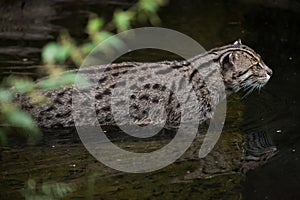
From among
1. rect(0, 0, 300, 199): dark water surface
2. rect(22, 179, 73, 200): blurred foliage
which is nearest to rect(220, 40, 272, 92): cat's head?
rect(0, 0, 300, 199): dark water surface

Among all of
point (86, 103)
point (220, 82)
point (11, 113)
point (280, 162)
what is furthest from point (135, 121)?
point (11, 113)

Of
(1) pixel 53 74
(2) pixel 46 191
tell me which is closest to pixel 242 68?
(1) pixel 53 74

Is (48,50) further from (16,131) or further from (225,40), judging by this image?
(225,40)

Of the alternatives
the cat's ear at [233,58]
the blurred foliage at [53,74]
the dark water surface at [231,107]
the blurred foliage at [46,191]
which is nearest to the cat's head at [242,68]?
the cat's ear at [233,58]

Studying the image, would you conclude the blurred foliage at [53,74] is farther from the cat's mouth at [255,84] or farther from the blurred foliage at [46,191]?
the cat's mouth at [255,84]

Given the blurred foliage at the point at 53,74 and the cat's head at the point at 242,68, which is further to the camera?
the cat's head at the point at 242,68
